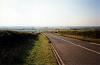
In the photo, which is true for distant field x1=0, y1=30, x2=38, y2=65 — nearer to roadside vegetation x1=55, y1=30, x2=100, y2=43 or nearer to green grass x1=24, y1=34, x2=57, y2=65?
green grass x1=24, y1=34, x2=57, y2=65

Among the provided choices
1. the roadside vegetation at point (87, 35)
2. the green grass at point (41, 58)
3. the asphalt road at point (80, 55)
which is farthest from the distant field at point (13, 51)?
the roadside vegetation at point (87, 35)

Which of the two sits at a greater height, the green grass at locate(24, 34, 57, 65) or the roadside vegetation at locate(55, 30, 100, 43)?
the green grass at locate(24, 34, 57, 65)

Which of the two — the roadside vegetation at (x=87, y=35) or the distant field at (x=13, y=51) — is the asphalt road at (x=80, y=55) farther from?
the roadside vegetation at (x=87, y=35)

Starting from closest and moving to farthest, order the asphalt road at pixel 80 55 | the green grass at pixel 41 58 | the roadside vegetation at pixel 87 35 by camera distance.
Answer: the asphalt road at pixel 80 55 → the green grass at pixel 41 58 → the roadside vegetation at pixel 87 35

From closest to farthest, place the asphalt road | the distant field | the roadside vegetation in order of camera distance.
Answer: the asphalt road < the distant field < the roadside vegetation

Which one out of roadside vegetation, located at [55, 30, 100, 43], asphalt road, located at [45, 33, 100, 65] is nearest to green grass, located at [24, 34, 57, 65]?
asphalt road, located at [45, 33, 100, 65]

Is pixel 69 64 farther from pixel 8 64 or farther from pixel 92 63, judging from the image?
pixel 8 64

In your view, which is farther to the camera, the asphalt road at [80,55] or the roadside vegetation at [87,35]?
the roadside vegetation at [87,35]

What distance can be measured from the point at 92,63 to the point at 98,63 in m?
0.38

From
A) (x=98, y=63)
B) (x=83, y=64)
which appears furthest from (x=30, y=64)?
(x=98, y=63)

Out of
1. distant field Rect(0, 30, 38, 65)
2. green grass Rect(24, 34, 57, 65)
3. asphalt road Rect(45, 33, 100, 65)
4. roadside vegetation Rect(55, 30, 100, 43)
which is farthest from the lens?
roadside vegetation Rect(55, 30, 100, 43)

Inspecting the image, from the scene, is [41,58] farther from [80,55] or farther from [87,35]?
[87,35]

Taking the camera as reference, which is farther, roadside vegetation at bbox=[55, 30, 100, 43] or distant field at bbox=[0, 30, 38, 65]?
roadside vegetation at bbox=[55, 30, 100, 43]

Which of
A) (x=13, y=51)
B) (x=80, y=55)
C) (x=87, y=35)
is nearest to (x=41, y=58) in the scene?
(x=80, y=55)
